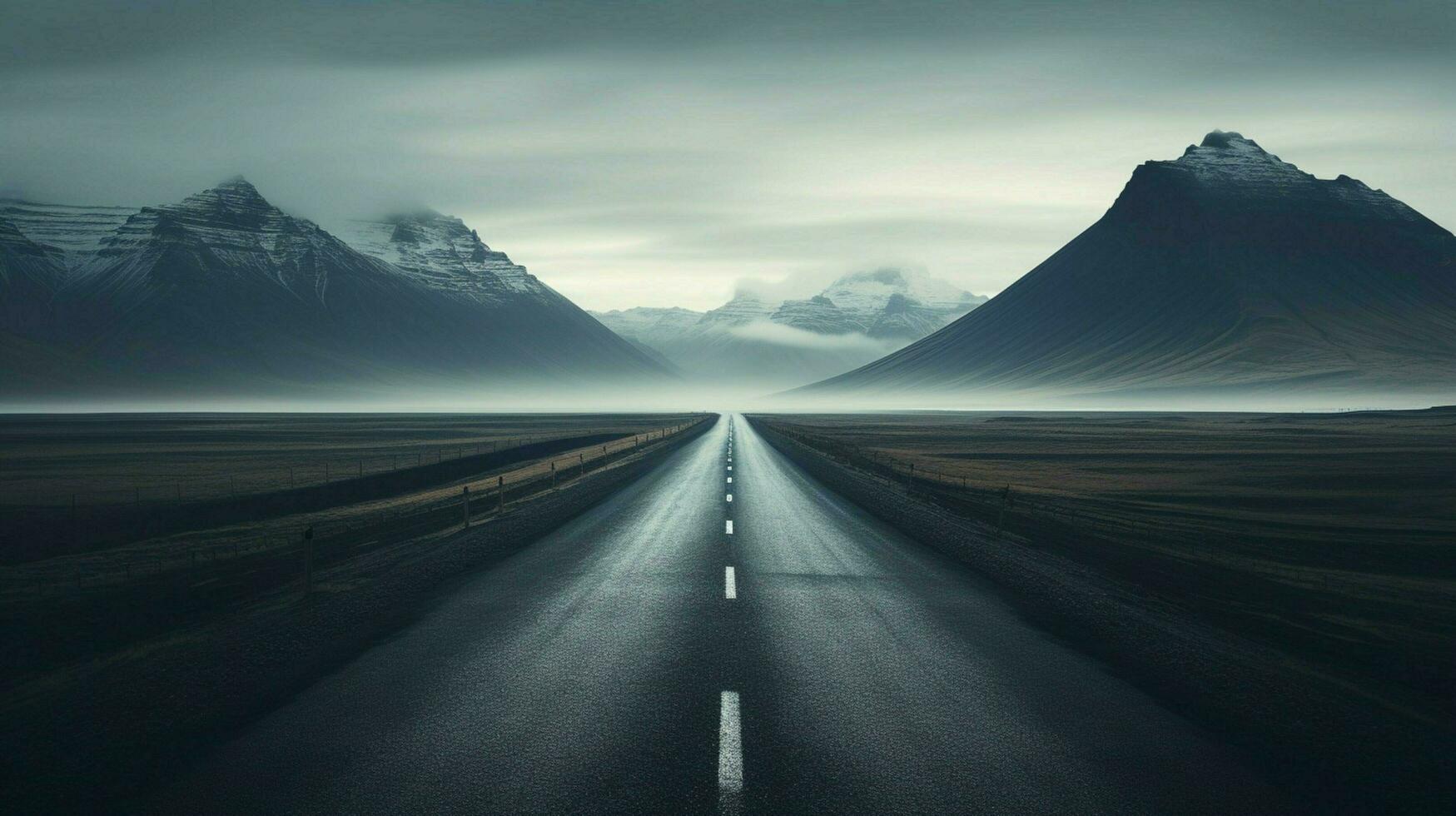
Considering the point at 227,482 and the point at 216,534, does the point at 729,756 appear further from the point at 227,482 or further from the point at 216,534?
the point at 227,482

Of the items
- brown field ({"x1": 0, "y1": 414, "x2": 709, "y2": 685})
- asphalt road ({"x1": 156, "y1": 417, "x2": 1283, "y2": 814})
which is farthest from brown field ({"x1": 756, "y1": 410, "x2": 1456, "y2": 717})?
brown field ({"x1": 0, "y1": 414, "x2": 709, "y2": 685})

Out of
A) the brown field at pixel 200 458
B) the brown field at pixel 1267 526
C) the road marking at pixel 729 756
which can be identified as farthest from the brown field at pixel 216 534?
the brown field at pixel 1267 526

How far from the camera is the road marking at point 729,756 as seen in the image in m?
5.62

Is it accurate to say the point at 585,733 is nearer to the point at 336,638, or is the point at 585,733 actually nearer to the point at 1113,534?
the point at 336,638

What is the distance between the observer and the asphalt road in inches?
228

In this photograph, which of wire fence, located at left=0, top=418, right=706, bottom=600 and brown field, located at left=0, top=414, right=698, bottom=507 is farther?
brown field, located at left=0, top=414, right=698, bottom=507

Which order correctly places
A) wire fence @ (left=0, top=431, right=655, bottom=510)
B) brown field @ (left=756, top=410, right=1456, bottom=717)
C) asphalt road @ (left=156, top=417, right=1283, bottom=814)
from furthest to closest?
1. wire fence @ (left=0, top=431, right=655, bottom=510)
2. brown field @ (left=756, top=410, right=1456, bottom=717)
3. asphalt road @ (left=156, top=417, right=1283, bottom=814)

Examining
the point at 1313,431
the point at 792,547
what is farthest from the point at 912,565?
the point at 1313,431

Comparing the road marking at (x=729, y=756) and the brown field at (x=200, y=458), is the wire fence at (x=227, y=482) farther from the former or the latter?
the road marking at (x=729, y=756)

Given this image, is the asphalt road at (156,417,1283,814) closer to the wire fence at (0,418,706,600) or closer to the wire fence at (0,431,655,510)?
the wire fence at (0,418,706,600)

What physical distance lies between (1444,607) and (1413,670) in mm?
5475

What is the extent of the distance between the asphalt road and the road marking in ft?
0.07

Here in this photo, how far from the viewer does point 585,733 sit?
22.3ft

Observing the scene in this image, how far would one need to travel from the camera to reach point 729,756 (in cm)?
632
